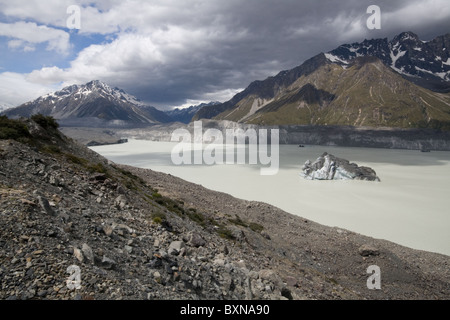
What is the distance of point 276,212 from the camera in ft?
89.0

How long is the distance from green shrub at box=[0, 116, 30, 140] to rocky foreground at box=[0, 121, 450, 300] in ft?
2.14

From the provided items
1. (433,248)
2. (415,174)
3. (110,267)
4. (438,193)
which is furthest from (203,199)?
(415,174)

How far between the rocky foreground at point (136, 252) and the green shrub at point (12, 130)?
651mm

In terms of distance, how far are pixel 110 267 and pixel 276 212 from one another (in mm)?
21603

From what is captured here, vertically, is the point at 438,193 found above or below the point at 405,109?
below

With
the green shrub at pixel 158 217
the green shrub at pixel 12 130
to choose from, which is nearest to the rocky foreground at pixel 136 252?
the green shrub at pixel 158 217

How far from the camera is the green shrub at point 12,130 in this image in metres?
14.2

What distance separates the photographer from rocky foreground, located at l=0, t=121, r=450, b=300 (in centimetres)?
664

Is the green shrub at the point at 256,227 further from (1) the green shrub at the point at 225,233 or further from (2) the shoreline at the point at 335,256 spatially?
(1) the green shrub at the point at 225,233

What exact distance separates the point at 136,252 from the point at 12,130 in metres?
11.6

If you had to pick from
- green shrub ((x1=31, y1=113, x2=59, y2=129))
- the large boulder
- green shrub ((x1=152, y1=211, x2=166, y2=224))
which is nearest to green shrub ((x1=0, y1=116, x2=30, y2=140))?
green shrub ((x1=31, y1=113, x2=59, y2=129))

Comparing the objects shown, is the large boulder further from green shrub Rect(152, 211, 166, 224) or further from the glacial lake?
green shrub Rect(152, 211, 166, 224)

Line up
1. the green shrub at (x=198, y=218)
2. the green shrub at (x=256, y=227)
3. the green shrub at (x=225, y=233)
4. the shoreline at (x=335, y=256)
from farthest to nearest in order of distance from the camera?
the green shrub at (x=256, y=227) → the green shrub at (x=198, y=218) → the green shrub at (x=225, y=233) → the shoreline at (x=335, y=256)
